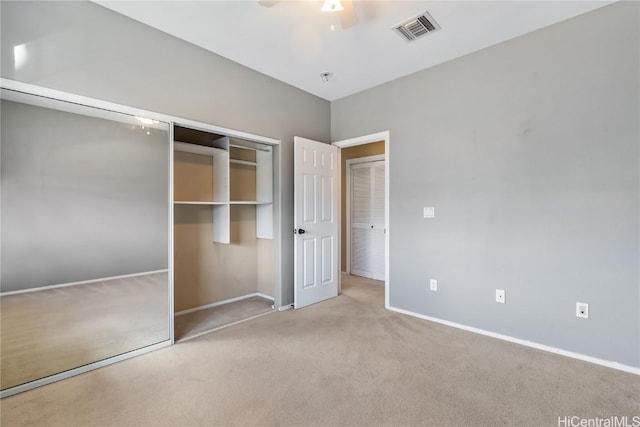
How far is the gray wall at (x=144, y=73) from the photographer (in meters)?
2.03

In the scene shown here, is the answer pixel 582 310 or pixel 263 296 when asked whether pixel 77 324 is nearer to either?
pixel 263 296

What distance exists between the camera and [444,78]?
A: 125 inches

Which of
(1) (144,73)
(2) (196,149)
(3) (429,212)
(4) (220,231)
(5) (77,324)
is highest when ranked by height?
(1) (144,73)

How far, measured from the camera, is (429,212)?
129 inches

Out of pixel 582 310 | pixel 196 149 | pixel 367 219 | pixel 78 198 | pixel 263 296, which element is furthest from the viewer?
pixel 367 219

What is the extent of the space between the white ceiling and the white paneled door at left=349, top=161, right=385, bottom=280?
2.18 meters

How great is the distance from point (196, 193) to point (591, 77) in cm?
384

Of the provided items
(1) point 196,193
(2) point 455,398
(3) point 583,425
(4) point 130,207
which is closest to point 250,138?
(1) point 196,193

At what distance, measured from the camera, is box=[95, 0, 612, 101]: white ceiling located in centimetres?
231

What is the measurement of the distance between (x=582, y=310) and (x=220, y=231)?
357cm

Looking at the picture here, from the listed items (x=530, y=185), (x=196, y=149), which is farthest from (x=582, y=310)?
(x=196, y=149)

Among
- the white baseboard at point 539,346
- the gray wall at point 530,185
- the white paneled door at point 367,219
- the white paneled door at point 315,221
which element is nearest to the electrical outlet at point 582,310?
the gray wall at point 530,185

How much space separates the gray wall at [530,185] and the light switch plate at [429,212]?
63 millimetres

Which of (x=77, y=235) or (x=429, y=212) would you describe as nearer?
(x=77, y=235)
